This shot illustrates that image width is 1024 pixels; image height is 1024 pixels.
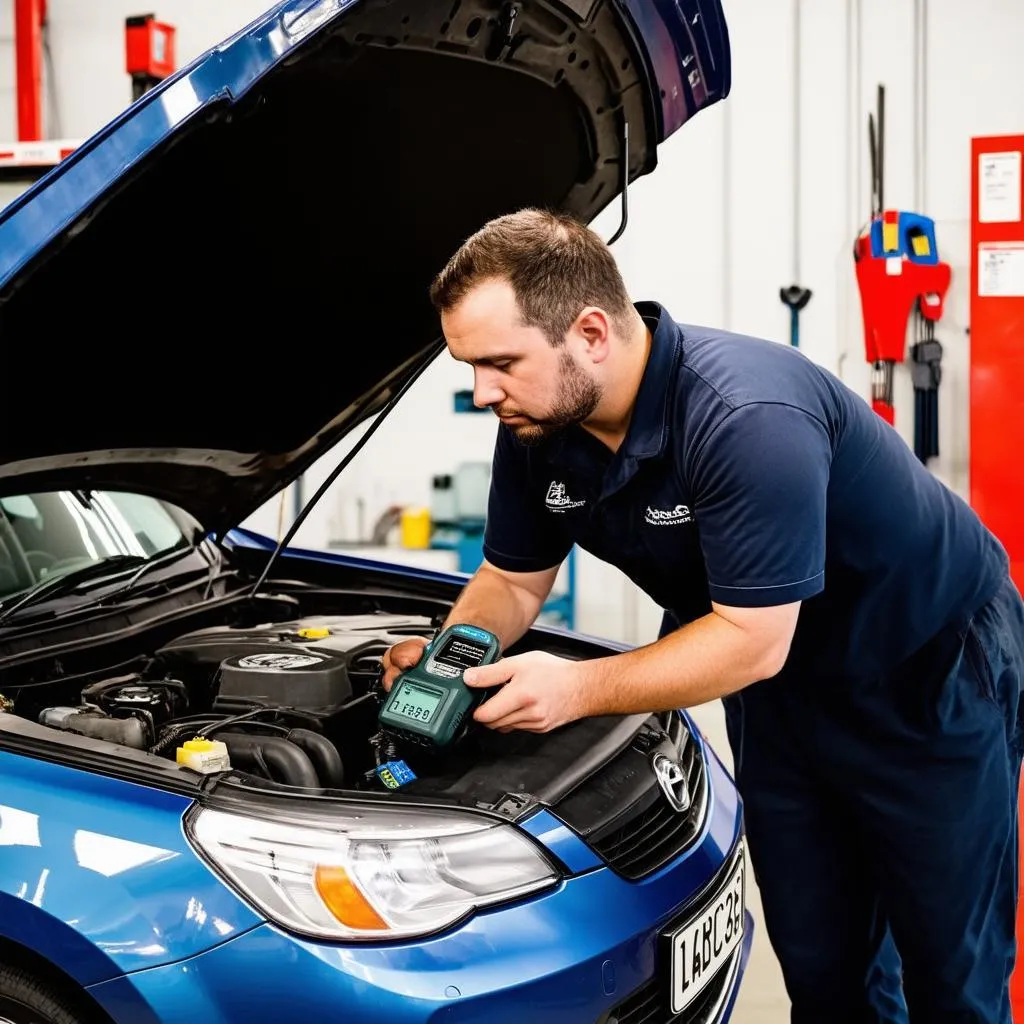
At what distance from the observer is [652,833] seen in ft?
5.25

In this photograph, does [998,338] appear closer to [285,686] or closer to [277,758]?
[285,686]

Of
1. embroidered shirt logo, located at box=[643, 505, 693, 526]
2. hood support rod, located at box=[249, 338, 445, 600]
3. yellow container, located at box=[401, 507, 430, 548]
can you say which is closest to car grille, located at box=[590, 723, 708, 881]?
embroidered shirt logo, located at box=[643, 505, 693, 526]

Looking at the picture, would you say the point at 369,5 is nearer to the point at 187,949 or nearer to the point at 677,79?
the point at 677,79

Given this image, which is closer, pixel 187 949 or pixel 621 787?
pixel 187 949

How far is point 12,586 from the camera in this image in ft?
6.48

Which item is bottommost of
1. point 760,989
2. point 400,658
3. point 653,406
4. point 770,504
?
point 760,989

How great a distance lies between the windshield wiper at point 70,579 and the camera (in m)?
1.91

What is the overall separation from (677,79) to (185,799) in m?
1.21

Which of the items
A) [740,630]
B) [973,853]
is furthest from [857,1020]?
[740,630]

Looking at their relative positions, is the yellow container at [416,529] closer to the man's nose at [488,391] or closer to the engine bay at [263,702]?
the engine bay at [263,702]

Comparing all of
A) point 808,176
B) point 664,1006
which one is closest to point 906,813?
point 664,1006

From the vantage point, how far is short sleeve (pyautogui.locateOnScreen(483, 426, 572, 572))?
5.98 feet

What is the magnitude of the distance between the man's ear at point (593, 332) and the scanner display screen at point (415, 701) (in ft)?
1.59

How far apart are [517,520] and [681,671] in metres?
0.47
